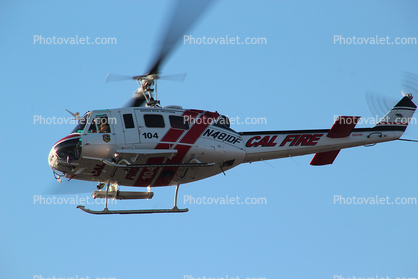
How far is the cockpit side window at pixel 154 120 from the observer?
14.6m

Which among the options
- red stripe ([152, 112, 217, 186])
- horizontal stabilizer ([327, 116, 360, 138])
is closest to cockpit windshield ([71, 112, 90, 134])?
red stripe ([152, 112, 217, 186])

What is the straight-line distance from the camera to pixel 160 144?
14398 mm

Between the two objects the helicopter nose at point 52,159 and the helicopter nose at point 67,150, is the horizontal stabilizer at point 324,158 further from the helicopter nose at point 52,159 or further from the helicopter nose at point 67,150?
the helicopter nose at point 52,159

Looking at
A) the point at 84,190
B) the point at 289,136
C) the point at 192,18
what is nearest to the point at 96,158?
the point at 84,190

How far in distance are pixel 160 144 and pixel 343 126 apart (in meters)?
6.33

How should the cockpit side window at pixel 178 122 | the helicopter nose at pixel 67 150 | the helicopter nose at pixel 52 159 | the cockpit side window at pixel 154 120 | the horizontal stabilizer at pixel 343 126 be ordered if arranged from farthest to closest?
the horizontal stabilizer at pixel 343 126 → the cockpit side window at pixel 178 122 → the cockpit side window at pixel 154 120 → the helicopter nose at pixel 52 159 → the helicopter nose at pixel 67 150

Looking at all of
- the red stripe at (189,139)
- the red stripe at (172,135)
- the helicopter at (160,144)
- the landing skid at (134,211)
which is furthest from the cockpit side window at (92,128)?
the red stripe at (189,139)

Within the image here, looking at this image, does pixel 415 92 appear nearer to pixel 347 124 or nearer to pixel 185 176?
pixel 347 124

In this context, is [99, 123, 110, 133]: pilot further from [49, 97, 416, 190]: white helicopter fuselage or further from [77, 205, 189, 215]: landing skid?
[77, 205, 189, 215]: landing skid

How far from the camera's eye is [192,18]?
12.2 metres

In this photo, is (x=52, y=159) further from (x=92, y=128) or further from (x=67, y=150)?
(x=92, y=128)

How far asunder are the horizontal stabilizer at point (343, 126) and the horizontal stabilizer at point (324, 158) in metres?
1.03

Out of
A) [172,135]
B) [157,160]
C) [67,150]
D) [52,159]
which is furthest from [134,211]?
[52,159]

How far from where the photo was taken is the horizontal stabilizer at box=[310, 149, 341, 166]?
58.7 feet
